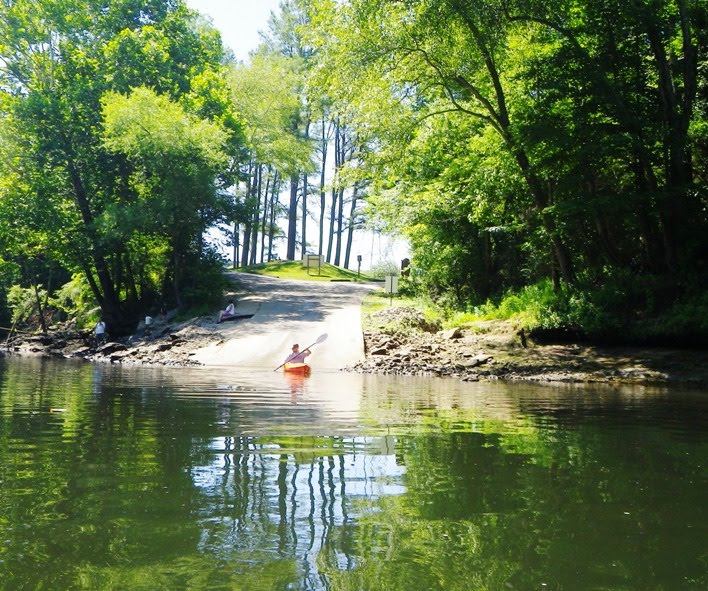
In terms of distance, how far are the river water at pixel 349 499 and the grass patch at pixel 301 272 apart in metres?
35.6

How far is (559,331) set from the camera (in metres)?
20.2

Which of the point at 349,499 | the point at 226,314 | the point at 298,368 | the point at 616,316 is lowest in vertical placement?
the point at 298,368

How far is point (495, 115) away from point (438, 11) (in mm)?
3598

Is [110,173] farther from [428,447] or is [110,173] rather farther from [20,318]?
[428,447]

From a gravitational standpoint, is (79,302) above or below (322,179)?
below

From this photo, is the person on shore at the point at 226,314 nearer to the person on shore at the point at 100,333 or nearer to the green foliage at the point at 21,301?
the person on shore at the point at 100,333

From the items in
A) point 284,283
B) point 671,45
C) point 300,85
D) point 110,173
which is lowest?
point 284,283

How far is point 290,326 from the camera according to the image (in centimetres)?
2764

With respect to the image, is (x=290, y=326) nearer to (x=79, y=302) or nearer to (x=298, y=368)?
(x=298, y=368)

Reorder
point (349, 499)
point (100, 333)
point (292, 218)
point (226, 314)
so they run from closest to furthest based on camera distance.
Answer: point (349, 499), point (226, 314), point (100, 333), point (292, 218)

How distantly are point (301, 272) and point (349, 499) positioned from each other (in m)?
43.4

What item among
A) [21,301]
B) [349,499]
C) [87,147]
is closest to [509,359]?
[349,499]

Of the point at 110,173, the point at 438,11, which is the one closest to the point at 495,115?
the point at 438,11

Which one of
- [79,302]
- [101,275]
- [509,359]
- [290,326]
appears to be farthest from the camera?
[79,302]
